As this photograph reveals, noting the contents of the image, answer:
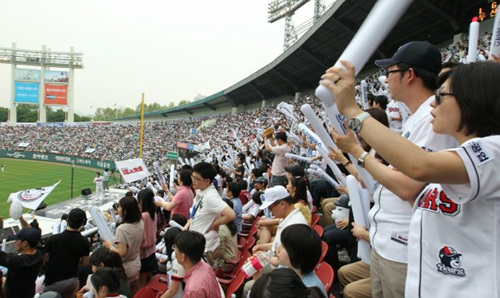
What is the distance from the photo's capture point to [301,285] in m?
1.52

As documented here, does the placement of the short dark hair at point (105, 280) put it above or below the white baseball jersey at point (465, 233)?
below

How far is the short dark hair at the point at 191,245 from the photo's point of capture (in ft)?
9.18

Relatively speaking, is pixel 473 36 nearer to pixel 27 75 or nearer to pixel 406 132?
pixel 406 132

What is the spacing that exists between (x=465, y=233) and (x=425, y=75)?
1.00 meters

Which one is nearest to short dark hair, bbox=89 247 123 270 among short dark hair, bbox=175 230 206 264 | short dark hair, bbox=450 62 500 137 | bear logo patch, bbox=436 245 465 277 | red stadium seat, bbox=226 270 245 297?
short dark hair, bbox=175 230 206 264

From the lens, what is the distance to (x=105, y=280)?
2.88m

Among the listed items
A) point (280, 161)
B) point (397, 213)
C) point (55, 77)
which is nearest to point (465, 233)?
point (397, 213)

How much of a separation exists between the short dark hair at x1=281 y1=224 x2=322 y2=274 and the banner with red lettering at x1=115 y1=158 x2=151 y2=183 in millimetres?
5572

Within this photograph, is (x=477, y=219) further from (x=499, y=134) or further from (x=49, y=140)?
(x=49, y=140)

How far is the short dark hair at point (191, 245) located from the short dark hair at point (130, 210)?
4.21 feet

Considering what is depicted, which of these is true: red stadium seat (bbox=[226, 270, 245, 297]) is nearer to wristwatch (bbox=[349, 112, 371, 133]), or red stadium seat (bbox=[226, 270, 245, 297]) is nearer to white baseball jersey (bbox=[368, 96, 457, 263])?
white baseball jersey (bbox=[368, 96, 457, 263])

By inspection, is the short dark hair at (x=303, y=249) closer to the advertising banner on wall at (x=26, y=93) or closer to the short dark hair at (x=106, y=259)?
the short dark hair at (x=106, y=259)

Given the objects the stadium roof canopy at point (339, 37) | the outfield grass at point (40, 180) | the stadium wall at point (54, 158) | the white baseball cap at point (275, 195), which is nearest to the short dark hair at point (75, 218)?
the white baseball cap at point (275, 195)

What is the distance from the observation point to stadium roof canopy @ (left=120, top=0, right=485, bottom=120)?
1566 centimetres
